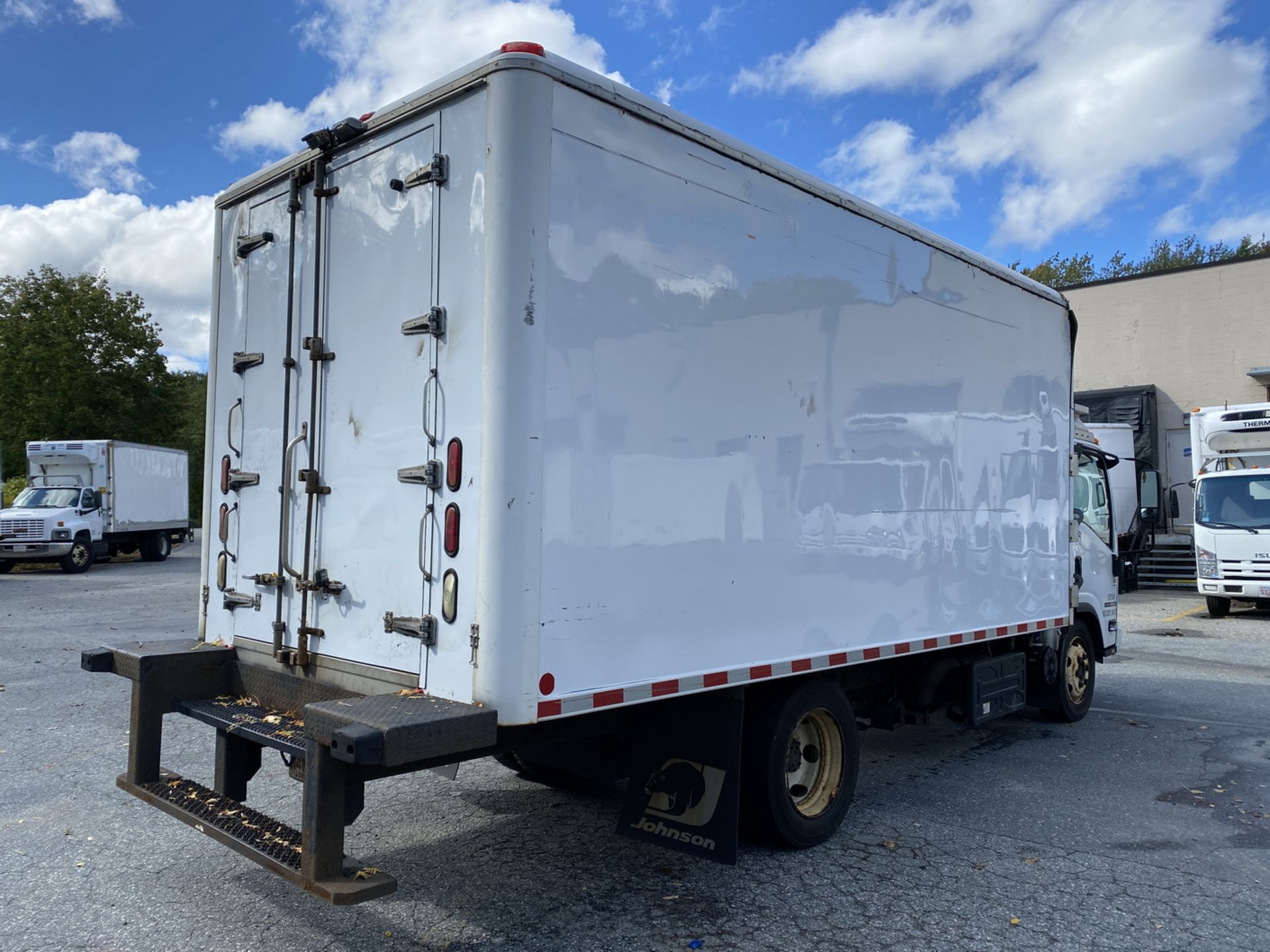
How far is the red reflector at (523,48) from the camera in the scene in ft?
12.2

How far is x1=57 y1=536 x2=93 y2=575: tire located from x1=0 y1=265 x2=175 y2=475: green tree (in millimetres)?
18431

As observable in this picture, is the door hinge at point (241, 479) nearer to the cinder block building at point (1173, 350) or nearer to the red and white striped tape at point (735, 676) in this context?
the red and white striped tape at point (735, 676)

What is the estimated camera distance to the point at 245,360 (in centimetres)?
512

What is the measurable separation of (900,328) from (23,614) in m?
14.5

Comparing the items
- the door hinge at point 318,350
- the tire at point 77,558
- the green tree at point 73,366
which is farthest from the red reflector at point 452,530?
the green tree at point 73,366

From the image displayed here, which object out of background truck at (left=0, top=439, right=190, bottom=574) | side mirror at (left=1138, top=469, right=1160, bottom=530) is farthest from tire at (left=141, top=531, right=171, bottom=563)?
side mirror at (left=1138, top=469, right=1160, bottom=530)

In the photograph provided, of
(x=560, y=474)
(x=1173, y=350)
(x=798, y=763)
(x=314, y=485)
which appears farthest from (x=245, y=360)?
(x=1173, y=350)

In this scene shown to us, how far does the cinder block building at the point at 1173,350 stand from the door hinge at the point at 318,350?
24.0 meters

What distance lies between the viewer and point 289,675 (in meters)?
4.67

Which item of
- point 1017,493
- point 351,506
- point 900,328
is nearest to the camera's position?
point 351,506

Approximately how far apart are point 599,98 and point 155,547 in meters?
27.6

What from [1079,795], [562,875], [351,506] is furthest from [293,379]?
[1079,795]

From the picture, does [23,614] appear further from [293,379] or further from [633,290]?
[633,290]

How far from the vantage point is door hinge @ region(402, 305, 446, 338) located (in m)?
3.90
